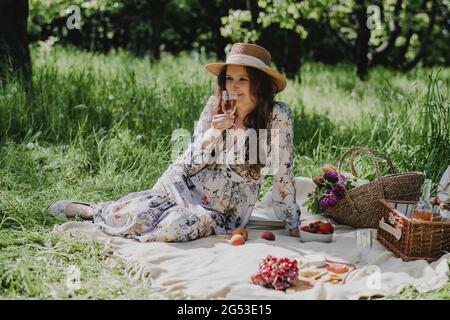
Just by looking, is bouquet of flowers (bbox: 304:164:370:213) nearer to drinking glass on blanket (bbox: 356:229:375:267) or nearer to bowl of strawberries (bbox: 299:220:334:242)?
bowl of strawberries (bbox: 299:220:334:242)

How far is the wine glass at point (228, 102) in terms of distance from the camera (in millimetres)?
3781

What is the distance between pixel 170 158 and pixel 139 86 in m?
1.47

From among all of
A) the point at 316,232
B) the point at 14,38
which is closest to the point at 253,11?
the point at 14,38

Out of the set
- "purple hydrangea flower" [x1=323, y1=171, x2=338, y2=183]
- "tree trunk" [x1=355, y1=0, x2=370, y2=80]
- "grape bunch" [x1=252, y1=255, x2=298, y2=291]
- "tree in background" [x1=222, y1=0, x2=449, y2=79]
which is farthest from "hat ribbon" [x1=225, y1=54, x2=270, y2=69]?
"tree trunk" [x1=355, y1=0, x2=370, y2=80]

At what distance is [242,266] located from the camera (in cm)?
344

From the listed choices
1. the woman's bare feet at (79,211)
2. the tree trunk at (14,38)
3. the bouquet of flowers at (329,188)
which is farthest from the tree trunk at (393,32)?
the woman's bare feet at (79,211)

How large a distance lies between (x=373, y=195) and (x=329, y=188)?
0.38 m

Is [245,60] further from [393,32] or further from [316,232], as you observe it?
[393,32]

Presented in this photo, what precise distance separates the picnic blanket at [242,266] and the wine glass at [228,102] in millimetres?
862

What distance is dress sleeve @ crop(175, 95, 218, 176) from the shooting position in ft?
13.5

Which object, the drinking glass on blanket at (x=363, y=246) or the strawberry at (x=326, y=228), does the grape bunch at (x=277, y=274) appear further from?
the strawberry at (x=326, y=228)

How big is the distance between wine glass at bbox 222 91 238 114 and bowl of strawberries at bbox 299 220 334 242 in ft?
3.07
